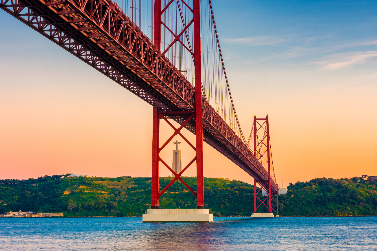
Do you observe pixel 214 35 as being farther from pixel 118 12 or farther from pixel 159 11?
pixel 118 12

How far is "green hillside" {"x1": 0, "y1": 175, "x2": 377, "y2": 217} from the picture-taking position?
4574 inches

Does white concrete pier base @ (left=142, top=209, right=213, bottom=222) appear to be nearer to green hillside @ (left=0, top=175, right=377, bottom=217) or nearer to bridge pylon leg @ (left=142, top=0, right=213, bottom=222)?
bridge pylon leg @ (left=142, top=0, right=213, bottom=222)

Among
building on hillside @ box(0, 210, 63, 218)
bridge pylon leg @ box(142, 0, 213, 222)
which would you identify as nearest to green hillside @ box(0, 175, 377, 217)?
building on hillside @ box(0, 210, 63, 218)

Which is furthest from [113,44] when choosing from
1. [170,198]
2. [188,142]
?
[170,198]

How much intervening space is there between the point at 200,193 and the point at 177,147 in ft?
12.5

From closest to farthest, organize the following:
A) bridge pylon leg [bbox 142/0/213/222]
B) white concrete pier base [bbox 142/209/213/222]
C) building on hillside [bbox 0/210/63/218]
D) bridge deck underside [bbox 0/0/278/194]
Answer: bridge deck underside [bbox 0/0/278/194]
white concrete pier base [bbox 142/209/213/222]
bridge pylon leg [bbox 142/0/213/222]
building on hillside [bbox 0/210/63/218]

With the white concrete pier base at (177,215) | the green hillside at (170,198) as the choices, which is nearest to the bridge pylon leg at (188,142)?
the white concrete pier base at (177,215)

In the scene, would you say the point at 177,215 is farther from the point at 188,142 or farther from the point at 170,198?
the point at 170,198

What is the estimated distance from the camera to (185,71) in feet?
119

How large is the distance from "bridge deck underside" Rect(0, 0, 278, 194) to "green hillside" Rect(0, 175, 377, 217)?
7684 cm

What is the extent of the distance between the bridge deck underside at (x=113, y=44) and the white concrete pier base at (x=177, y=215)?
7.06 metres

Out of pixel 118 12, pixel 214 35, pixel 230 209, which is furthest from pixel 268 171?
pixel 118 12

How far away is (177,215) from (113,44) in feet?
52.7

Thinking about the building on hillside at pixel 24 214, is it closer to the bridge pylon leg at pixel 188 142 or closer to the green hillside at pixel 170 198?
the green hillside at pixel 170 198
